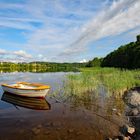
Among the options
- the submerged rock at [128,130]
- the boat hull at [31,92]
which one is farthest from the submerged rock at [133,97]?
the boat hull at [31,92]

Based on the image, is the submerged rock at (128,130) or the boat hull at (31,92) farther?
the boat hull at (31,92)

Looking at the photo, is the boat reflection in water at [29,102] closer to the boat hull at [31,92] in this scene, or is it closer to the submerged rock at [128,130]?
the boat hull at [31,92]

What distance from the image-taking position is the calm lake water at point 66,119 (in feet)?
47.7

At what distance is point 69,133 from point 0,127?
4.39m

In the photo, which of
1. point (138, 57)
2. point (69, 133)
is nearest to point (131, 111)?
point (69, 133)

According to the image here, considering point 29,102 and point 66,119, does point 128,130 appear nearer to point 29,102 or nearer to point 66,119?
point 66,119

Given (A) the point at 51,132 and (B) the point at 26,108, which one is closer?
(A) the point at 51,132

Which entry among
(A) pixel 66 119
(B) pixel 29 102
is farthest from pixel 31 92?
(A) pixel 66 119

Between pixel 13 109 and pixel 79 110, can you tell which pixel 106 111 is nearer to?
pixel 79 110

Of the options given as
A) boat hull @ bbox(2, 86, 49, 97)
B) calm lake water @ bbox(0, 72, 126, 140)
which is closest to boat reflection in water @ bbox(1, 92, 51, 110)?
calm lake water @ bbox(0, 72, 126, 140)

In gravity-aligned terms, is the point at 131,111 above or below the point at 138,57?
below

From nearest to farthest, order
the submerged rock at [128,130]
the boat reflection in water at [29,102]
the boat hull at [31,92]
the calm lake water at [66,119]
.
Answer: the submerged rock at [128,130]
the calm lake water at [66,119]
the boat reflection in water at [29,102]
the boat hull at [31,92]

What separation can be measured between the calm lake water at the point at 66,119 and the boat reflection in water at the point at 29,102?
92 millimetres

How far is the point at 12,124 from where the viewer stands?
654 inches
